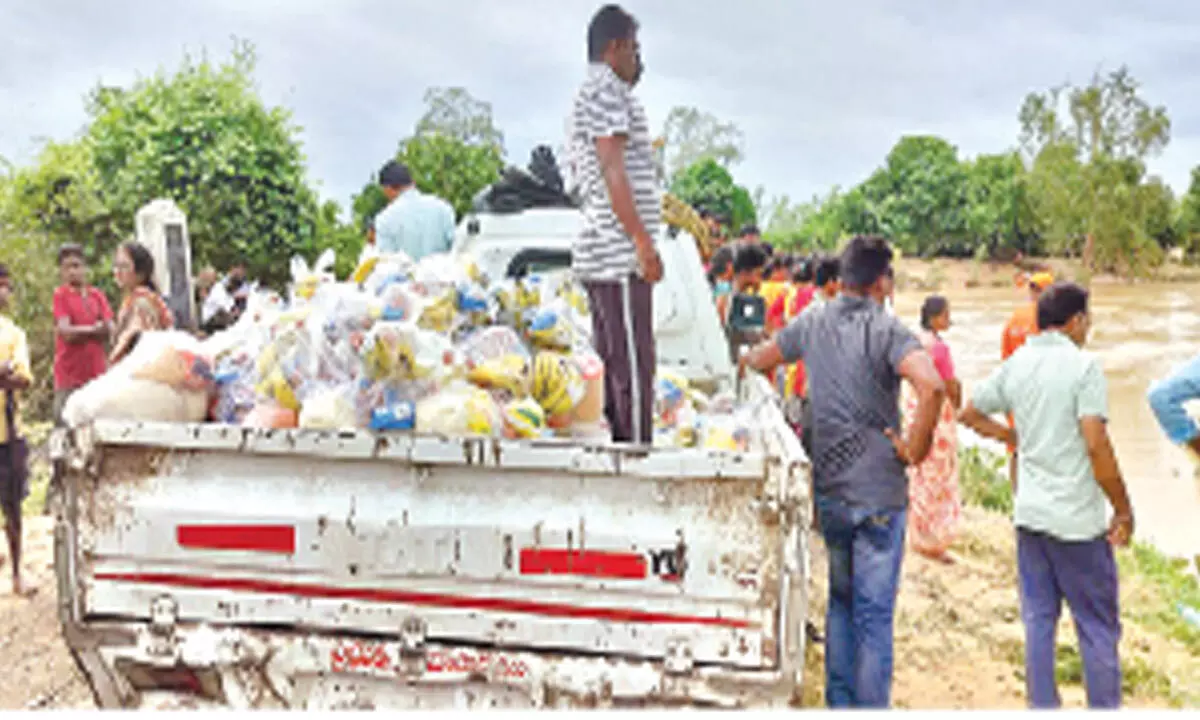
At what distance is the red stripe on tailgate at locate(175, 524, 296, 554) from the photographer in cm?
252

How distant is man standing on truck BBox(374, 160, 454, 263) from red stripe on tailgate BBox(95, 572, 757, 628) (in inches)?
113

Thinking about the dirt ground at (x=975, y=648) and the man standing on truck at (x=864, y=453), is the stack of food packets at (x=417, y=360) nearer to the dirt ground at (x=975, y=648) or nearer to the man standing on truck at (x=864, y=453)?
the man standing on truck at (x=864, y=453)

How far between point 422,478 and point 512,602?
0.39 metres

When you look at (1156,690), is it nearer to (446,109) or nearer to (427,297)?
(427,297)

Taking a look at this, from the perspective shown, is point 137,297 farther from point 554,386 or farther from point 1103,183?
point 1103,183

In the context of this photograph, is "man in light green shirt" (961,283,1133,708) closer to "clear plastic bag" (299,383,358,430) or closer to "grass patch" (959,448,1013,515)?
"clear plastic bag" (299,383,358,430)

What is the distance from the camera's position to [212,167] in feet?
34.8

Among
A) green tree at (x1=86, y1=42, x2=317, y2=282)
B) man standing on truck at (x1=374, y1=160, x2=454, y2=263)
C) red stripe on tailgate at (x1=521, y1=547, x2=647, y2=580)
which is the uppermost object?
green tree at (x1=86, y1=42, x2=317, y2=282)

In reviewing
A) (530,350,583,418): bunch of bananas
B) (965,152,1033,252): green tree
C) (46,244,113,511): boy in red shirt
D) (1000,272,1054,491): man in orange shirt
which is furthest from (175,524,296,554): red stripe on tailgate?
(965,152,1033,252): green tree

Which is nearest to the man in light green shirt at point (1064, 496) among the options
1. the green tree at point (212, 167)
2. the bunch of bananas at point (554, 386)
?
the bunch of bananas at point (554, 386)

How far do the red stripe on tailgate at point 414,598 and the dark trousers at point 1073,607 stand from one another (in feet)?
4.96

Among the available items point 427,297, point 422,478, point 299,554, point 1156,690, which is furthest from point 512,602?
point 1156,690

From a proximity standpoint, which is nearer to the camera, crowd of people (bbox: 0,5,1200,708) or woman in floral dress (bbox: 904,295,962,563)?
crowd of people (bbox: 0,5,1200,708)

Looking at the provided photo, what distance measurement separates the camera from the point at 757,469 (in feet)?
7.79
